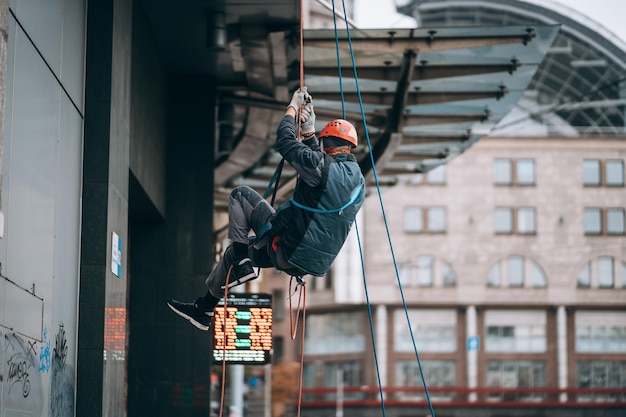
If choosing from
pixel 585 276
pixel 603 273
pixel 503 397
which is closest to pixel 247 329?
pixel 503 397

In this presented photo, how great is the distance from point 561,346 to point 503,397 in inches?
227

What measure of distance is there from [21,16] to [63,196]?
2.35 m

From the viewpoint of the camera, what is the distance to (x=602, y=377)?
8881 cm

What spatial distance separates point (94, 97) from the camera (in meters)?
12.8

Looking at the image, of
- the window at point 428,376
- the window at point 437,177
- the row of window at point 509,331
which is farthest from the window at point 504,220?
the window at point 428,376

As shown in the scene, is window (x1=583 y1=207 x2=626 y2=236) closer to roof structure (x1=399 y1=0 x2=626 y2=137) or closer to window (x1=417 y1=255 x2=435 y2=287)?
roof structure (x1=399 y1=0 x2=626 y2=137)

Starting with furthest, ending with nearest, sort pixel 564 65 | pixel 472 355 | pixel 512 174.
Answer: pixel 512 174 → pixel 564 65 → pixel 472 355

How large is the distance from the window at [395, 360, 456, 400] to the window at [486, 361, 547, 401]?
9.51 ft

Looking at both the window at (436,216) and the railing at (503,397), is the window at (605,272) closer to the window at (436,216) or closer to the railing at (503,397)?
the railing at (503,397)

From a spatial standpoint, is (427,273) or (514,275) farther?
(514,275)

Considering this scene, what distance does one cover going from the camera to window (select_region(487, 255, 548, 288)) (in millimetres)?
87625

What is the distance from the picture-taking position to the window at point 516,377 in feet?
289

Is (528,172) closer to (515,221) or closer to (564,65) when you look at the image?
(515,221)

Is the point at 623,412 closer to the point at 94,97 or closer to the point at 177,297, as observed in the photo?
the point at 177,297
